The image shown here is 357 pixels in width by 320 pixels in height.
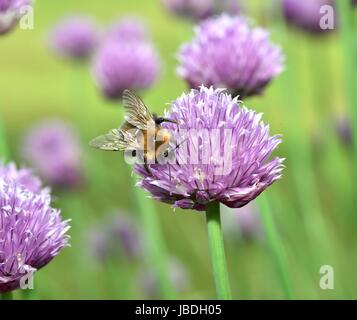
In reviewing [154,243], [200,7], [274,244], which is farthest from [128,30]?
[274,244]

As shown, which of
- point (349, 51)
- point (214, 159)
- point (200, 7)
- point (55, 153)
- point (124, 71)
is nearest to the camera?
point (214, 159)

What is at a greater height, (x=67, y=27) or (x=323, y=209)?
(x=67, y=27)

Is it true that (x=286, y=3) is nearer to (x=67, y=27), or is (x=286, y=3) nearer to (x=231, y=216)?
(x=231, y=216)

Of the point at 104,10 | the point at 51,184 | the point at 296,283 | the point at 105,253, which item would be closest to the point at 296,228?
the point at 296,283

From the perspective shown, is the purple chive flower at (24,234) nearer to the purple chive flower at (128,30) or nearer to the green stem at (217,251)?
the green stem at (217,251)

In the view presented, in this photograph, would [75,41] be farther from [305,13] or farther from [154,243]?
[154,243]
